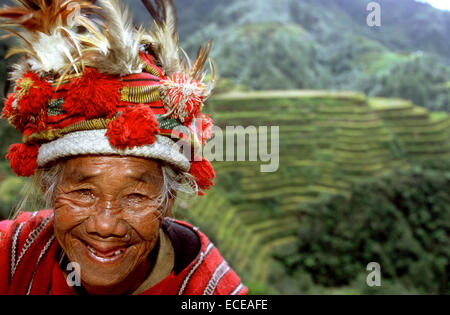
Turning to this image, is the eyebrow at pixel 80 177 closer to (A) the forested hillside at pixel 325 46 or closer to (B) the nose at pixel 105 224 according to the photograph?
(B) the nose at pixel 105 224

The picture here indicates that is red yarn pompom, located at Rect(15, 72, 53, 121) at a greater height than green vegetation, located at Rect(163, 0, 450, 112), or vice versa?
green vegetation, located at Rect(163, 0, 450, 112)

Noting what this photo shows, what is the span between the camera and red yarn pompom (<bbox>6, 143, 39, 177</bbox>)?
1.19 m

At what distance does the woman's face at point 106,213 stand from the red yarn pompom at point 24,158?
153 millimetres

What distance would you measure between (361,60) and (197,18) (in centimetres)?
2038

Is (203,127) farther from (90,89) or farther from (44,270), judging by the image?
(44,270)

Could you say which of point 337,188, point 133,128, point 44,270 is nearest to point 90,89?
point 133,128

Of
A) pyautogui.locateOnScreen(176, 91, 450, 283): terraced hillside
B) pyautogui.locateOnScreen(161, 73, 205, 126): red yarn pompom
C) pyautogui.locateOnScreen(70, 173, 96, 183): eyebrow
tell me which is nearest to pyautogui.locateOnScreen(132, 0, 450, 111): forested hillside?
pyautogui.locateOnScreen(176, 91, 450, 283): terraced hillside

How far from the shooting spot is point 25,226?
138 cm

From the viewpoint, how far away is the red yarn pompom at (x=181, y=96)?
112cm

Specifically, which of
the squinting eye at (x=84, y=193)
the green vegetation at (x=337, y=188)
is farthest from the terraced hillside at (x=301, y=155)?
the squinting eye at (x=84, y=193)

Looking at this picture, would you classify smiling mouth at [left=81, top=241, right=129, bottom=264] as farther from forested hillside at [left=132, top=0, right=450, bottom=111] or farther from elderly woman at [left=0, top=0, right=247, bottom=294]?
forested hillside at [left=132, top=0, right=450, bottom=111]

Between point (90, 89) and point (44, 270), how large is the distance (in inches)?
27.8

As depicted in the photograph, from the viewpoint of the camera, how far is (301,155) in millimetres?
21938

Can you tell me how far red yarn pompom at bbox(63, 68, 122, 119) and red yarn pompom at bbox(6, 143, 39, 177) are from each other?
23 centimetres
